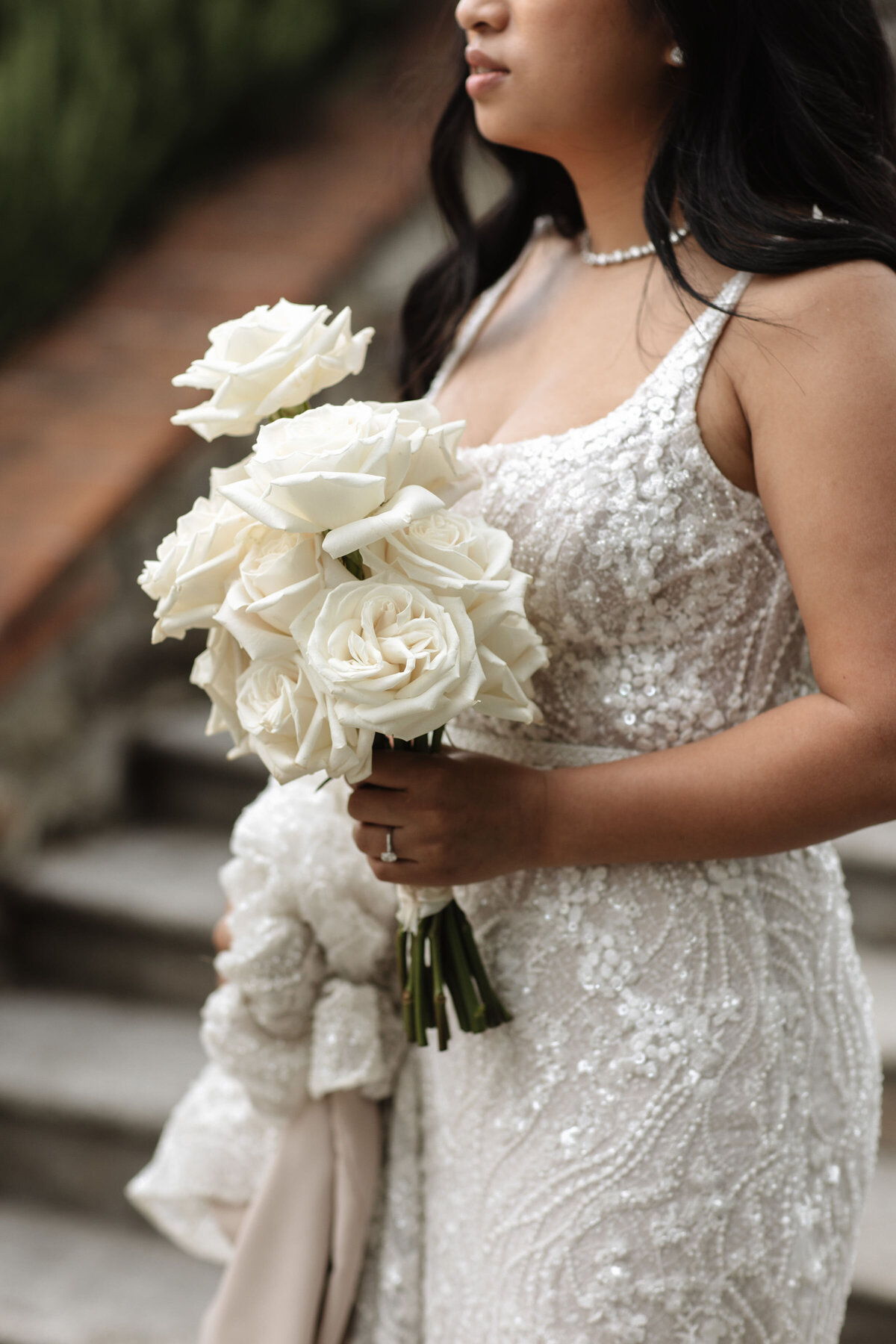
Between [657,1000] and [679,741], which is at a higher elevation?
[679,741]

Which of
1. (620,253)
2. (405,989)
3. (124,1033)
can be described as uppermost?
(620,253)

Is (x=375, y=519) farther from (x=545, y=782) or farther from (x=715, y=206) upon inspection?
(x=715, y=206)

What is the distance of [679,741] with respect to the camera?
1252mm

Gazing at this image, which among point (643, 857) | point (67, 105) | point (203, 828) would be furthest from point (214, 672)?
point (67, 105)

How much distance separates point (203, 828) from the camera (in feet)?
11.3

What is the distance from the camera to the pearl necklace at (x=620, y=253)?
4.13 ft

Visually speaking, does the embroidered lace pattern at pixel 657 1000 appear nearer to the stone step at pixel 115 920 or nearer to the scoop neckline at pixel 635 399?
the scoop neckline at pixel 635 399

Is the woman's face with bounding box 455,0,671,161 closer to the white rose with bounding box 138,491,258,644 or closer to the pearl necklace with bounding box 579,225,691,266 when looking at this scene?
the pearl necklace with bounding box 579,225,691,266

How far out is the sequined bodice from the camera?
1167mm

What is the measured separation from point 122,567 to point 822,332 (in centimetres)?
248

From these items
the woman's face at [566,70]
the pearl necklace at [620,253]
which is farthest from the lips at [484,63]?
the pearl necklace at [620,253]

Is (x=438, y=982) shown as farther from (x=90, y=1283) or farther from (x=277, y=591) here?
(x=90, y=1283)

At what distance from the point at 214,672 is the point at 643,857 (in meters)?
0.44

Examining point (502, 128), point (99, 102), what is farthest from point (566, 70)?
point (99, 102)
